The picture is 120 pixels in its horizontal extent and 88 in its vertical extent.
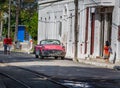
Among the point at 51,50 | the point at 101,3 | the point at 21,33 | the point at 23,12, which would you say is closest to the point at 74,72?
the point at 101,3

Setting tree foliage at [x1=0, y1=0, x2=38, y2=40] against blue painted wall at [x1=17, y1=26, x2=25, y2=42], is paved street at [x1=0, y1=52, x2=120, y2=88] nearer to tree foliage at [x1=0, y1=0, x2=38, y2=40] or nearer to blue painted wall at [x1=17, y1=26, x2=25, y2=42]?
tree foliage at [x1=0, y1=0, x2=38, y2=40]

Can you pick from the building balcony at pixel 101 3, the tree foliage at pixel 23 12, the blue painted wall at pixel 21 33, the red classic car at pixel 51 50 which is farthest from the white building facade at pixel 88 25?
the blue painted wall at pixel 21 33

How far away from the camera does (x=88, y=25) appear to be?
1783 inches

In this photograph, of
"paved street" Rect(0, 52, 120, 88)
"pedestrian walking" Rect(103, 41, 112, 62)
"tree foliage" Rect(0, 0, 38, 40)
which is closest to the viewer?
"paved street" Rect(0, 52, 120, 88)

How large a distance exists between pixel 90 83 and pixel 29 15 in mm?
70679

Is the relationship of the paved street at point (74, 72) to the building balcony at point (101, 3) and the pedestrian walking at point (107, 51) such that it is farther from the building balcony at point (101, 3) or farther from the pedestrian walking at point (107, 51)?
the building balcony at point (101, 3)

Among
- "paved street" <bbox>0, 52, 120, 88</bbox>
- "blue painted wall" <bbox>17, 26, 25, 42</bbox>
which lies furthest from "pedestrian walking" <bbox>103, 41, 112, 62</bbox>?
"blue painted wall" <bbox>17, 26, 25, 42</bbox>

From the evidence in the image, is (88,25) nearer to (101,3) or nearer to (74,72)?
(101,3)

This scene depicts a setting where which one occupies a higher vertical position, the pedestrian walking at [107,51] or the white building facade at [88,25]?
the white building facade at [88,25]

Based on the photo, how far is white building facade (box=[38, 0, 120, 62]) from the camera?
130 feet

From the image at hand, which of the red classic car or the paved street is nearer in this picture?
the paved street

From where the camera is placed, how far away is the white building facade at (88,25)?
130 ft

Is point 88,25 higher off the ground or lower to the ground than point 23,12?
→ lower

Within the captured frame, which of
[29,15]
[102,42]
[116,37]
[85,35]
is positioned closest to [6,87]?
[116,37]
